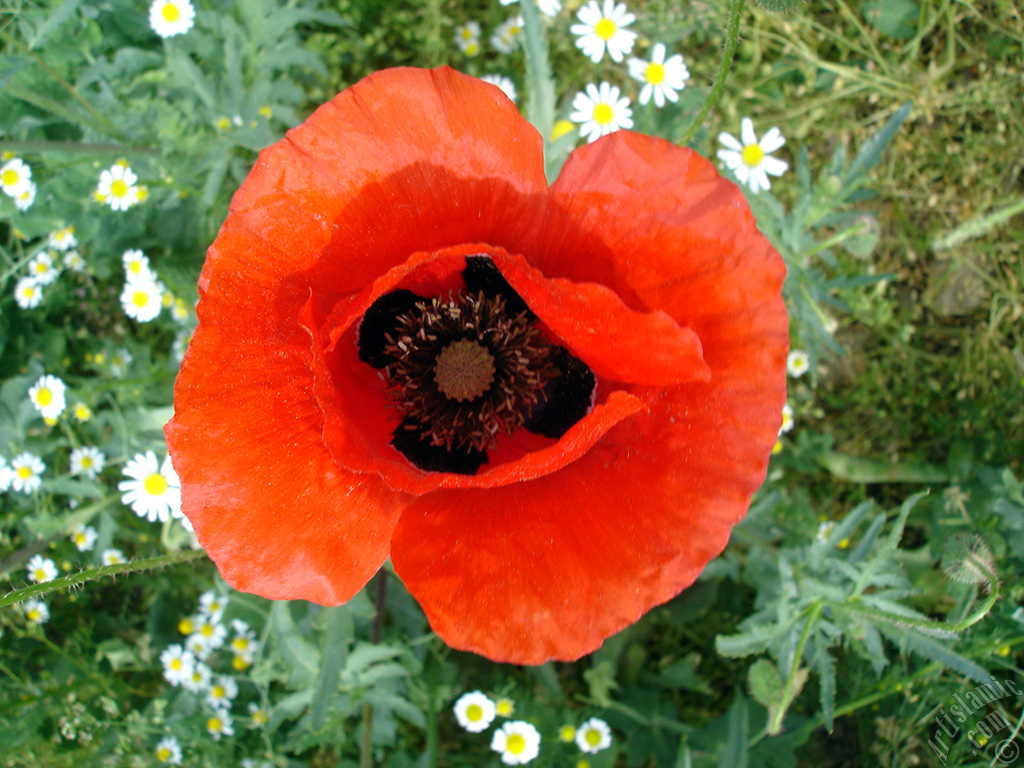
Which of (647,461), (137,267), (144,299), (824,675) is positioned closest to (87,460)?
(144,299)

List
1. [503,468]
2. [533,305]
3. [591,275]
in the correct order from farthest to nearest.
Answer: [591,275] < [533,305] < [503,468]

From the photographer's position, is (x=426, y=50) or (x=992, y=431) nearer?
(x=992, y=431)

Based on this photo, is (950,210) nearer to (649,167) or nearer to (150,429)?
(649,167)

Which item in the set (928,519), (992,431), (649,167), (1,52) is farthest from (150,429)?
(992,431)

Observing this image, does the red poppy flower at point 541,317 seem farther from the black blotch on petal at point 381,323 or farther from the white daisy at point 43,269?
the white daisy at point 43,269

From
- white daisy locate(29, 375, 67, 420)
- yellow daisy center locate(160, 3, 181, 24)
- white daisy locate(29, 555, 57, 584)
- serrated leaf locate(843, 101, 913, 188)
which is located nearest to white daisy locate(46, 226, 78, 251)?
white daisy locate(29, 375, 67, 420)

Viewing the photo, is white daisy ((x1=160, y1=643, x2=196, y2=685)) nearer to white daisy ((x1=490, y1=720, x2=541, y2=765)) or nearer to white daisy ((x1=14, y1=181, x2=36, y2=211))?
white daisy ((x1=490, y1=720, x2=541, y2=765))

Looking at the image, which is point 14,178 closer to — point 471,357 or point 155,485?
point 155,485
